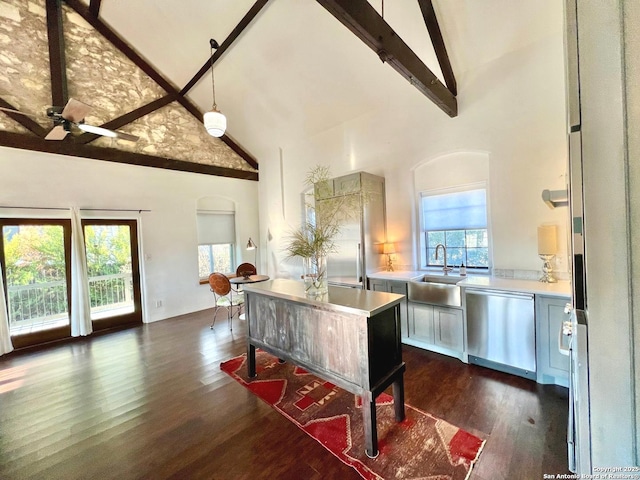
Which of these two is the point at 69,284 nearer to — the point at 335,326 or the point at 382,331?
the point at 335,326

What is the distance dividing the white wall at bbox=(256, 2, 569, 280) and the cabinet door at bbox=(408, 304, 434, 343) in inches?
38.1

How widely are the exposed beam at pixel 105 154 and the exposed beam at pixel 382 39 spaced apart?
183 inches

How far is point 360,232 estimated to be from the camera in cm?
405

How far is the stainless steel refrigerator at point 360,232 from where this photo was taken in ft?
13.2

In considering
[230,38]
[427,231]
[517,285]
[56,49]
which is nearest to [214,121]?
[230,38]

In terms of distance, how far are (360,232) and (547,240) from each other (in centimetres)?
220

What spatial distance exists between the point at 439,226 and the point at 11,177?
6344 mm

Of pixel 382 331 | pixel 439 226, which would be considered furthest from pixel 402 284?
pixel 382 331

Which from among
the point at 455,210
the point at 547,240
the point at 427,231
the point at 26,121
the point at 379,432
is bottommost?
the point at 379,432

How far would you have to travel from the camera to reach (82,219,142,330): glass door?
462 centimetres

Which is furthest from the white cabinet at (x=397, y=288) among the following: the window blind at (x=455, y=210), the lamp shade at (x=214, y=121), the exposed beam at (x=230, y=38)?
the exposed beam at (x=230, y=38)

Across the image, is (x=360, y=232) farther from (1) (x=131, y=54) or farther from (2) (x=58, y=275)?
(1) (x=131, y=54)

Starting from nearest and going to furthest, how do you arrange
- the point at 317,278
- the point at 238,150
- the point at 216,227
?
the point at 317,278 < the point at 216,227 < the point at 238,150

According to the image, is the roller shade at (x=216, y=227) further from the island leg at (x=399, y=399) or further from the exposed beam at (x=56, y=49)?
the island leg at (x=399, y=399)
